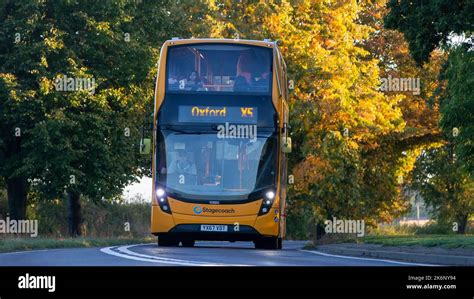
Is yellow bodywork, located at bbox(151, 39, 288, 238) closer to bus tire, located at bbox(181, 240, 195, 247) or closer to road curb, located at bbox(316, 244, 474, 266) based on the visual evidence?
road curb, located at bbox(316, 244, 474, 266)

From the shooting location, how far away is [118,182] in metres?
42.7

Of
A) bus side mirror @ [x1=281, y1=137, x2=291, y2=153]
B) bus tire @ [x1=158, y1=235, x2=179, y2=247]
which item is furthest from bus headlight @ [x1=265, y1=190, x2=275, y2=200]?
bus tire @ [x1=158, y1=235, x2=179, y2=247]

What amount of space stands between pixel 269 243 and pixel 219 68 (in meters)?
4.90

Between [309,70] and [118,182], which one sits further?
[118,182]

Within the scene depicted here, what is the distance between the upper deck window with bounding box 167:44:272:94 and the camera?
24000 mm

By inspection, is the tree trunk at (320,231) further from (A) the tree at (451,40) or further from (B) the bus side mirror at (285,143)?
(B) the bus side mirror at (285,143)

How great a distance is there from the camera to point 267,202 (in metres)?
24.2

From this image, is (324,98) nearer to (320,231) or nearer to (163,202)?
(320,231)

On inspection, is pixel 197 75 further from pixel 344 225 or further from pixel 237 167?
pixel 344 225

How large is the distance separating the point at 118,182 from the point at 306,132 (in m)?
9.29

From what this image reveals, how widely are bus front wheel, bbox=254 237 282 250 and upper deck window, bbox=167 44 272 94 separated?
353 cm
